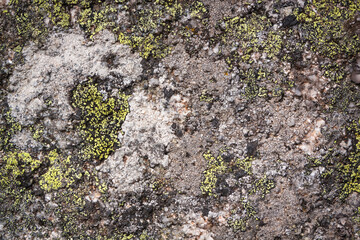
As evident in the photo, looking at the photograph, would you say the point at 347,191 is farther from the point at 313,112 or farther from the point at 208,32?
the point at 208,32

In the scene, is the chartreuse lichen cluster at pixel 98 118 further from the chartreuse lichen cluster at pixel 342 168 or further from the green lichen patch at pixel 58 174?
the chartreuse lichen cluster at pixel 342 168

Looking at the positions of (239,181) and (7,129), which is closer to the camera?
(239,181)

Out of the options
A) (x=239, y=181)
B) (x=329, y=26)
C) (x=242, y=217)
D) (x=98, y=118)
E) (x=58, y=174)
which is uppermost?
(x=329, y=26)

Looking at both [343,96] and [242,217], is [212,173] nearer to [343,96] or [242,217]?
[242,217]

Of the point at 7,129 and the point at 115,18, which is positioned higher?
the point at 115,18

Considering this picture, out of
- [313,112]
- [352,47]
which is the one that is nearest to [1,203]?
[313,112]

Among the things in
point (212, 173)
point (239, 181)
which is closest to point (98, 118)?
point (212, 173)
